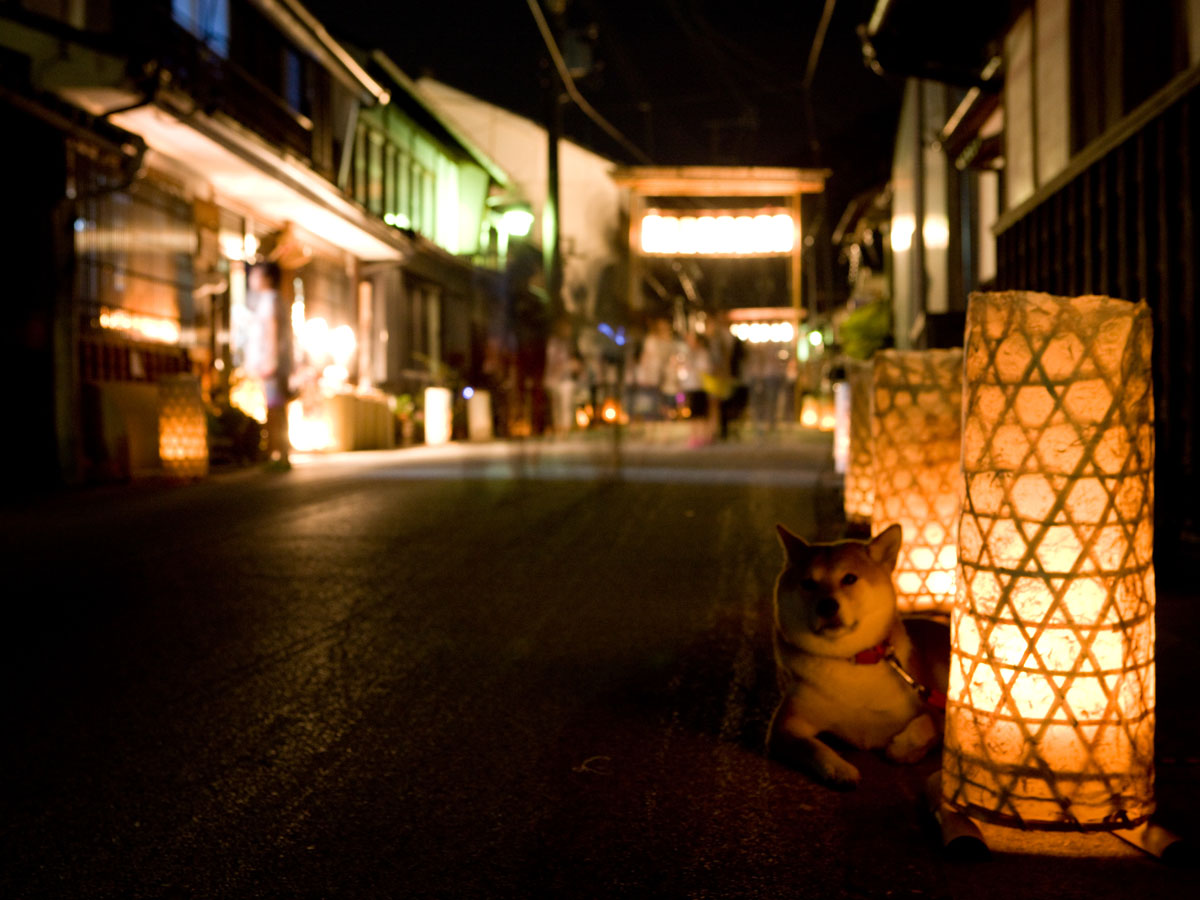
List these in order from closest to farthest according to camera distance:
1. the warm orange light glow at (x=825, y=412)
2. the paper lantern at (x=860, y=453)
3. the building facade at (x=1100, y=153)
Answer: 1. the building facade at (x=1100, y=153)
2. the paper lantern at (x=860, y=453)
3. the warm orange light glow at (x=825, y=412)

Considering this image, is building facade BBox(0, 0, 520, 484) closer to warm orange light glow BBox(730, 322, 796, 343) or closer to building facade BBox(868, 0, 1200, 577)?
building facade BBox(868, 0, 1200, 577)

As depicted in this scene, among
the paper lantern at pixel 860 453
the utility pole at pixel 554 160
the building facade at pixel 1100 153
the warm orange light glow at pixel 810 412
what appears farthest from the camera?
the warm orange light glow at pixel 810 412

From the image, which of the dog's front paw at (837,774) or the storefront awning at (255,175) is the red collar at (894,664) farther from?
the storefront awning at (255,175)

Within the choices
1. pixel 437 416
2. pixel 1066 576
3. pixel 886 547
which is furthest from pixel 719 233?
pixel 1066 576

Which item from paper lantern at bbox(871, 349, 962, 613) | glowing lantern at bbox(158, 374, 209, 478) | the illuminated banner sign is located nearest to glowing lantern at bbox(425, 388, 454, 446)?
the illuminated banner sign

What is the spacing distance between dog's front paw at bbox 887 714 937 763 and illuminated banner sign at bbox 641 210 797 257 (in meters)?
31.4

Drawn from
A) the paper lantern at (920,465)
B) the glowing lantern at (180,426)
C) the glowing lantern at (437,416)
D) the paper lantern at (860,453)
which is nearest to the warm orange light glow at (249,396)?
the glowing lantern at (180,426)

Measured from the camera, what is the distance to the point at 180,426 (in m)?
13.9

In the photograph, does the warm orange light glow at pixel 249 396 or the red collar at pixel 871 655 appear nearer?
the red collar at pixel 871 655

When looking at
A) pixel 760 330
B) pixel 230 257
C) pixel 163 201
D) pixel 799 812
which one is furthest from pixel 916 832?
pixel 760 330

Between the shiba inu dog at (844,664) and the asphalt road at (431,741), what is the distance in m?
0.10

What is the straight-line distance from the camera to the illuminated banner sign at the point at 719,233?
111ft

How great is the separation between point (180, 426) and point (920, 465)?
11.5m

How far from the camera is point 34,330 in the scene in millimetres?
13180
